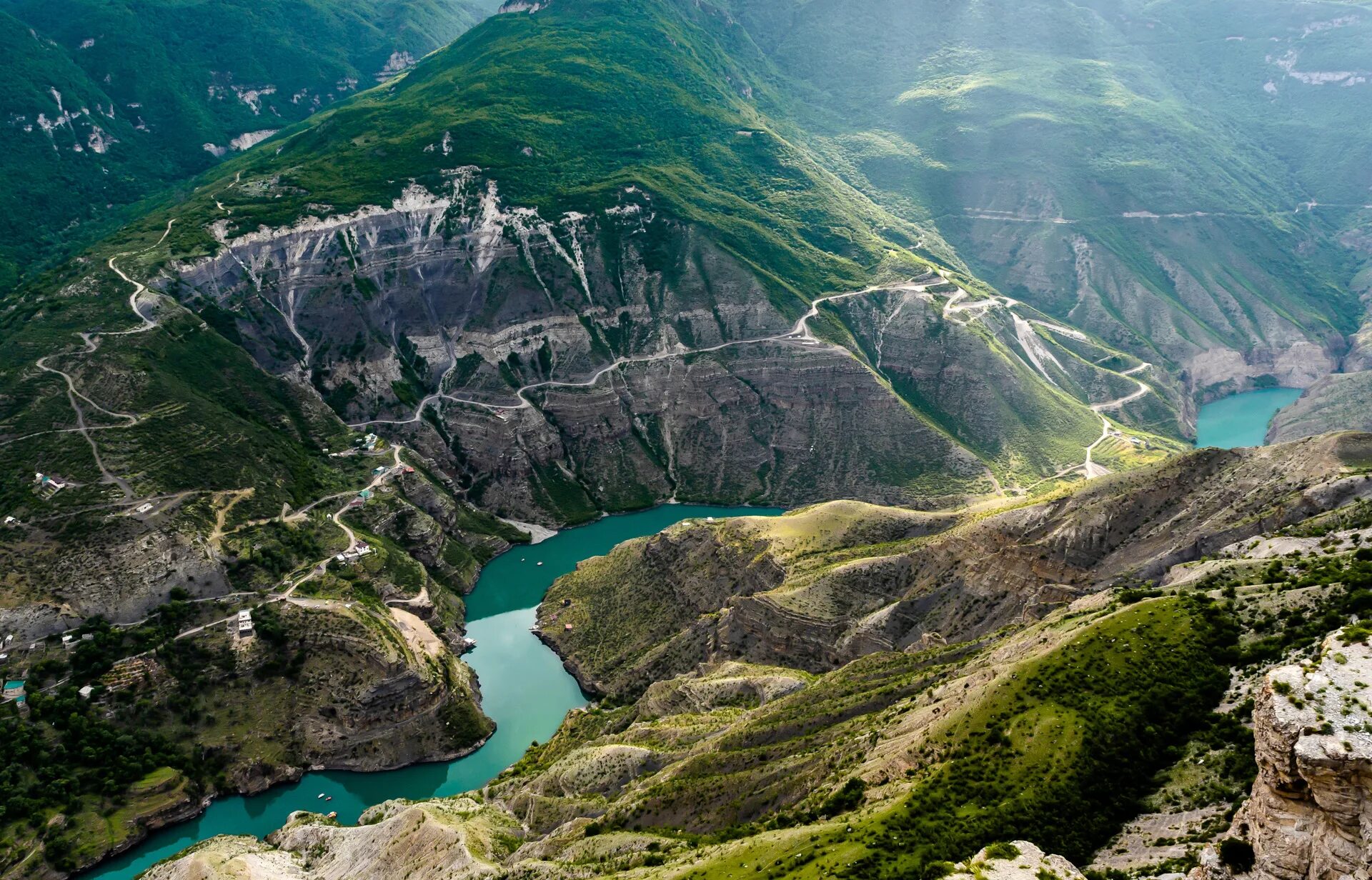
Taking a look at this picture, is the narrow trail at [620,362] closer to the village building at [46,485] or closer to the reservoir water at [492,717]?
the reservoir water at [492,717]

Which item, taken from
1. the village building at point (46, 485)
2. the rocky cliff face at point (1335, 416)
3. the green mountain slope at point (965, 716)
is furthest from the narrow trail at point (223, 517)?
the rocky cliff face at point (1335, 416)

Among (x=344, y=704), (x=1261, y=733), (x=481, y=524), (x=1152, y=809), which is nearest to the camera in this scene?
(x=1261, y=733)

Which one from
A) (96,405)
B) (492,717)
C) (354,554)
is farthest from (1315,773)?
(96,405)

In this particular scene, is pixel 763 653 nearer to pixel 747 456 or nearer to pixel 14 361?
pixel 747 456

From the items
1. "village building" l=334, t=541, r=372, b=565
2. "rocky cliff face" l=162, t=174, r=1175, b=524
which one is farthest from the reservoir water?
"rocky cliff face" l=162, t=174, r=1175, b=524

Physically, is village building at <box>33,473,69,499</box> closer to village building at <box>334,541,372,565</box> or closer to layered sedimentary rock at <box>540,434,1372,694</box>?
village building at <box>334,541,372,565</box>

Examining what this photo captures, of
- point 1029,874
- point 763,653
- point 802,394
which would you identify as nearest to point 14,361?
point 763,653

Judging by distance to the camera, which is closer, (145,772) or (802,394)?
(145,772)
